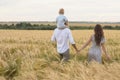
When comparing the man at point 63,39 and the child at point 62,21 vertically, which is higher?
the child at point 62,21

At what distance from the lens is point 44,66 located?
6324 millimetres

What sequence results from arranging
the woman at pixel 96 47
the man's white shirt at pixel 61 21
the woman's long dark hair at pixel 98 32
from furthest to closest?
the man's white shirt at pixel 61 21 → the woman at pixel 96 47 → the woman's long dark hair at pixel 98 32

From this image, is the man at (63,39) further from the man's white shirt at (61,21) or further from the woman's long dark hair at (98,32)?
the woman's long dark hair at (98,32)

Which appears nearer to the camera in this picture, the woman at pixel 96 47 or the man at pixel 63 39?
the woman at pixel 96 47

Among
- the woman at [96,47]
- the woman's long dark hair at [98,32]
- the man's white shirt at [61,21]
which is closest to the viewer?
the woman's long dark hair at [98,32]

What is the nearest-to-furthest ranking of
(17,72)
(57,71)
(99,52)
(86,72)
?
(86,72)
(57,71)
(17,72)
(99,52)

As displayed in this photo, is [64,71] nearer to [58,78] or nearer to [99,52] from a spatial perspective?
[58,78]

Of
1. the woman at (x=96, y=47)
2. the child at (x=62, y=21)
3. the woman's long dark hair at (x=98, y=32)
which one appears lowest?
the woman at (x=96, y=47)

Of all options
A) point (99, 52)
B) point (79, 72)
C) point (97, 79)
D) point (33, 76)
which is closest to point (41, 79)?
point (33, 76)

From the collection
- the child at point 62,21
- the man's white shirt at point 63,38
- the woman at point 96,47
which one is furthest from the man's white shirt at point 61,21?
the woman at point 96,47

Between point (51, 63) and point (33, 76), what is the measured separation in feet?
2.63

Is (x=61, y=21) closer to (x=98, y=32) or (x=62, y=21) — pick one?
(x=62, y=21)
